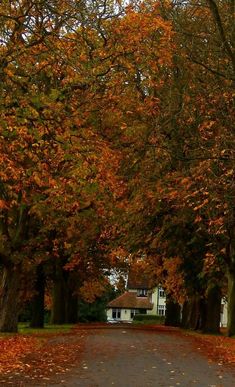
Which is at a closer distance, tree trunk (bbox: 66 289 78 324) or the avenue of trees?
the avenue of trees

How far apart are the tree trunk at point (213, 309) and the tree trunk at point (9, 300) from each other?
1020 centimetres

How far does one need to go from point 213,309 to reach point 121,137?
12.9 metres

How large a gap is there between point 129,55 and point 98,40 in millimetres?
925

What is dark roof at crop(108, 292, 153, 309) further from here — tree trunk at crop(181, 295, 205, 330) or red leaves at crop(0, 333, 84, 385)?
red leaves at crop(0, 333, 84, 385)

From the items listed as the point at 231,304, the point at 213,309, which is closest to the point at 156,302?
the point at 213,309

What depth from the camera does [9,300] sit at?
25469mm

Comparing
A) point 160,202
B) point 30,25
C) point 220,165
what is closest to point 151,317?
point 160,202

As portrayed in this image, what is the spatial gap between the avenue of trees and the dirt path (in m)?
3.93

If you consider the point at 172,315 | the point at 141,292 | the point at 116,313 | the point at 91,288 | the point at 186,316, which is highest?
the point at 141,292

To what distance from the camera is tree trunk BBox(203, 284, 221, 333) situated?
1227 inches

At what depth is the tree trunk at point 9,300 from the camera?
2544 cm

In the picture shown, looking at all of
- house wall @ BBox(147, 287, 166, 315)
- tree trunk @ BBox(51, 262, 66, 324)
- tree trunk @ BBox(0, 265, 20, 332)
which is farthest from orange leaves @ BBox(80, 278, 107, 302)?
house wall @ BBox(147, 287, 166, 315)

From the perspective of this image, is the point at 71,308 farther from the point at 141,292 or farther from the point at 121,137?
the point at 141,292

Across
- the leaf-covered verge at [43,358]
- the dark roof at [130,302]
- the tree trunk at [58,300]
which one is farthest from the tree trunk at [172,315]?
the dark roof at [130,302]
